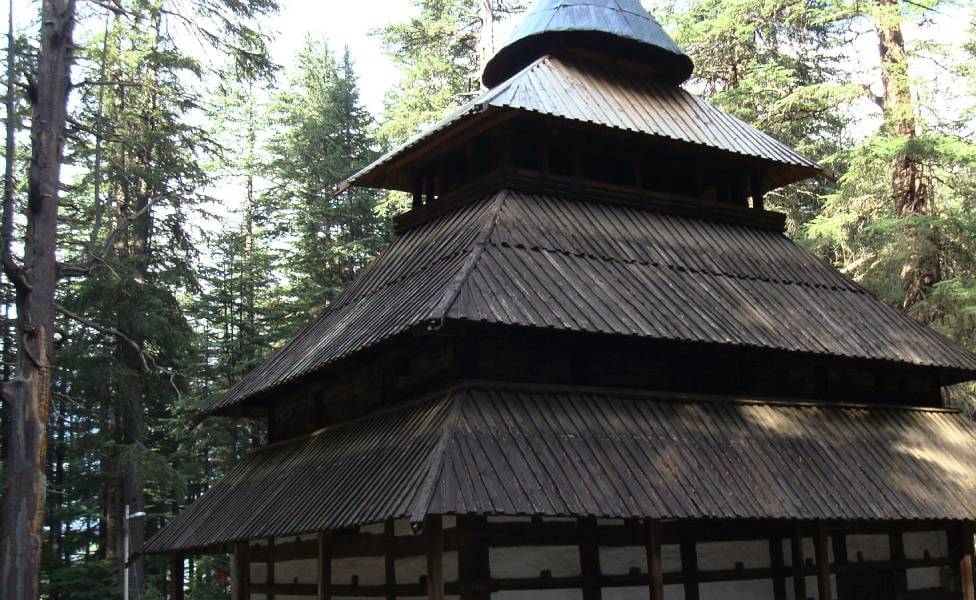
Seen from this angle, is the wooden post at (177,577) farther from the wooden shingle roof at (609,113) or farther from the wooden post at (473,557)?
the wooden post at (473,557)

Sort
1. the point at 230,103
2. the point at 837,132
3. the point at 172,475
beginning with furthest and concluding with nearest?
the point at 230,103 → the point at 837,132 → the point at 172,475

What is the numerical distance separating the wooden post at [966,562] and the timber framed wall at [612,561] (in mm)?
19

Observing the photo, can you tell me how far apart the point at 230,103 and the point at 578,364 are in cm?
3322

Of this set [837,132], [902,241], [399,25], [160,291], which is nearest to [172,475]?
[160,291]

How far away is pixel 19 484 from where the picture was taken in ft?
41.5

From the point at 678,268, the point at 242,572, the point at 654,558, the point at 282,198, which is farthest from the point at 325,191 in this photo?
the point at 654,558

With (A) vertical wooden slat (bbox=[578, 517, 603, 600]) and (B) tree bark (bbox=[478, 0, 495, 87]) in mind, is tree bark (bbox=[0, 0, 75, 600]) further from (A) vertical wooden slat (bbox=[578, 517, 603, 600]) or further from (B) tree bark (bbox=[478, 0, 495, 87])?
(B) tree bark (bbox=[478, 0, 495, 87])

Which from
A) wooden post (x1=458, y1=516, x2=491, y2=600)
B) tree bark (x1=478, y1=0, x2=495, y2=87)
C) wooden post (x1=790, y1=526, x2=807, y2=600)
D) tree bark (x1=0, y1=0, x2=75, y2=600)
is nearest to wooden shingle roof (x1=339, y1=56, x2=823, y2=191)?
tree bark (x1=0, y1=0, x2=75, y2=600)

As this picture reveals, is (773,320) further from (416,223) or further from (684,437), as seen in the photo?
(416,223)

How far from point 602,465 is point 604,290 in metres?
2.36

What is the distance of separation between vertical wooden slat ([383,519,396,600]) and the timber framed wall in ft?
0.04

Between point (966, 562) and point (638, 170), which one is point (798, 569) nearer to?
point (966, 562)

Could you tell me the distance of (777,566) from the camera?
12.6 metres

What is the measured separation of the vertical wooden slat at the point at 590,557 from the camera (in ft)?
36.2
